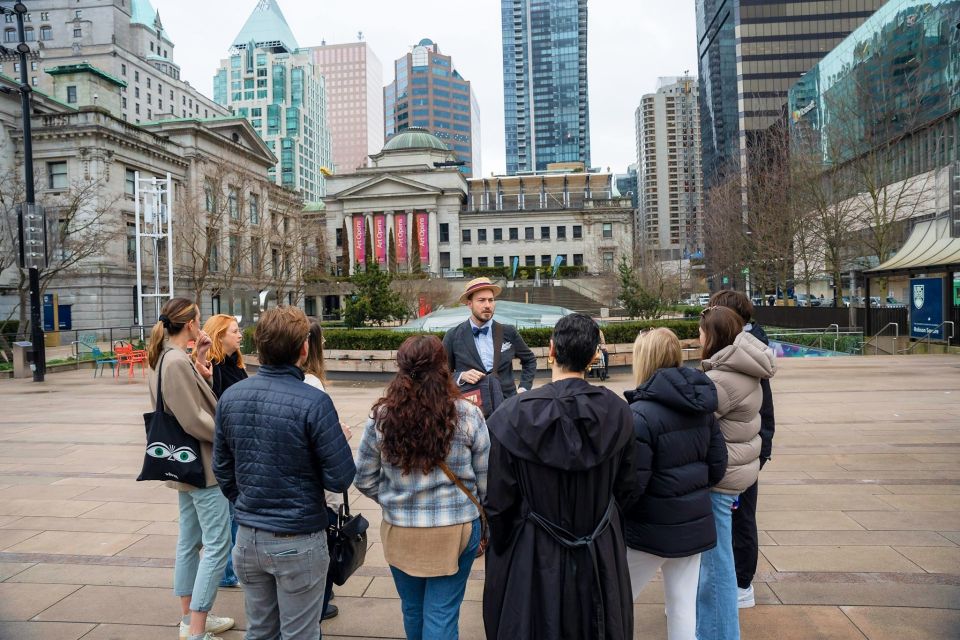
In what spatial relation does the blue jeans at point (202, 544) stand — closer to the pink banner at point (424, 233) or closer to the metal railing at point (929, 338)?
the metal railing at point (929, 338)

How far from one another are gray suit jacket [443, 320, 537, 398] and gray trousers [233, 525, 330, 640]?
8.15 ft

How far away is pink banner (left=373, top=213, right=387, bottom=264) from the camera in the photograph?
3061 inches

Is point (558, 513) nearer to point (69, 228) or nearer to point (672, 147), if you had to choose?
point (69, 228)

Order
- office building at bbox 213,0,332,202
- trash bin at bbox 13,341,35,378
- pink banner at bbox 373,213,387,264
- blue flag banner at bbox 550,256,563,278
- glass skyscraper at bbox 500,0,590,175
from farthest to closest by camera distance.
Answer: glass skyscraper at bbox 500,0,590,175
office building at bbox 213,0,332,202
pink banner at bbox 373,213,387,264
blue flag banner at bbox 550,256,563,278
trash bin at bbox 13,341,35,378

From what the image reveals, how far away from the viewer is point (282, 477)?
10.1 feet

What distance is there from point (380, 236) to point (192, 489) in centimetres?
7594

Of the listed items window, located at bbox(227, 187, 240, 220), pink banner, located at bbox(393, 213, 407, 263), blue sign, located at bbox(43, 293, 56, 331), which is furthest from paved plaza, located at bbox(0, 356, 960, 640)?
pink banner, located at bbox(393, 213, 407, 263)

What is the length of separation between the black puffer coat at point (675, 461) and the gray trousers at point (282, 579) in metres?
1.59

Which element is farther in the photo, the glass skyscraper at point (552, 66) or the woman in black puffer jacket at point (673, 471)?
the glass skyscraper at point (552, 66)

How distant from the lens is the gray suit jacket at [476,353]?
5648 millimetres

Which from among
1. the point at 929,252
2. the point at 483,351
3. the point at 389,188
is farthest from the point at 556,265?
the point at 483,351

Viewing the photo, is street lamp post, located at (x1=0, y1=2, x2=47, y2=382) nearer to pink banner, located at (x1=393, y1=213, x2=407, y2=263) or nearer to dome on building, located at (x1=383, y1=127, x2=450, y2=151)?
pink banner, located at (x1=393, y1=213, x2=407, y2=263)

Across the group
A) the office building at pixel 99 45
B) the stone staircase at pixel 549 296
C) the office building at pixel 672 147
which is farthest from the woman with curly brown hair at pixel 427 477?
the office building at pixel 672 147

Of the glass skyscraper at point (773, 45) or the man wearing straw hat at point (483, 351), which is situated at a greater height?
the glass skyscraper at point (773, 45)
